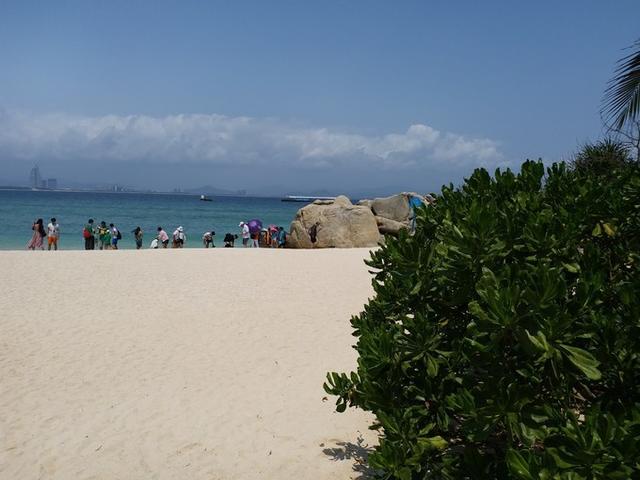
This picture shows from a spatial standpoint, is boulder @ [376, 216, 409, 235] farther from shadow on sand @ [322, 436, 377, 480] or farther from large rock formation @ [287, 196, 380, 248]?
shadow on sand @ [322, 436, 377, 480]

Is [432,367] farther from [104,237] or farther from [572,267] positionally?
[104,237]

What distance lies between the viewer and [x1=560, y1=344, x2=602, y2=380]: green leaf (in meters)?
2.39

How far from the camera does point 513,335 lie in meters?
2.60

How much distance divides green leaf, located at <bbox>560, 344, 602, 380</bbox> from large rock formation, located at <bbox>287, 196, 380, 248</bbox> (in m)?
21.2

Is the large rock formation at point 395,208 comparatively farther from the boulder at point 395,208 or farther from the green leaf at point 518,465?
the green leaf at point 518,465

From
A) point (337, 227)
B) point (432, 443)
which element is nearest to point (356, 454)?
point (432, 443)

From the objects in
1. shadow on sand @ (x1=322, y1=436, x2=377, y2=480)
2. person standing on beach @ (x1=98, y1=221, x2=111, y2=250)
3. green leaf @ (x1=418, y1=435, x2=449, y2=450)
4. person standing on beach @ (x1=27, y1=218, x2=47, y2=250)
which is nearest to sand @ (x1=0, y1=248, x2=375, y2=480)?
shadow on sand @ (x1=322, y1=436, x2=377, y2=480)

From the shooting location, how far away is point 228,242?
27.8 meters

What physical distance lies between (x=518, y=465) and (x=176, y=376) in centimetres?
621

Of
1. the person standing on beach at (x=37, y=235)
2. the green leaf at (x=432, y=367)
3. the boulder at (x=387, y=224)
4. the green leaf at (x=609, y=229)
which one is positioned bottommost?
the person standing on beach at (x=37, y=235)

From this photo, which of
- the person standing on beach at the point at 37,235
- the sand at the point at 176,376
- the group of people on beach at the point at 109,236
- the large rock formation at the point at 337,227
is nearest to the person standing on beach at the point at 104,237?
the group of people on beach at the point at 109,236

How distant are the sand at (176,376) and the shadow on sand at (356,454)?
0.02 meters

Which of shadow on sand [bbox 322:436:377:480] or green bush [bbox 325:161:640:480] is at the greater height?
green bush [bbox 325:161:640:480]

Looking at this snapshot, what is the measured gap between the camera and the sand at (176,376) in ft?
18.0
